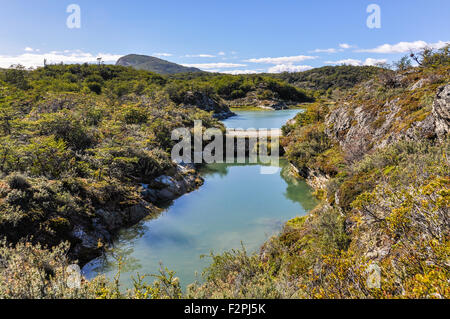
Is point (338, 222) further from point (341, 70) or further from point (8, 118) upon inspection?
point (341, 70)

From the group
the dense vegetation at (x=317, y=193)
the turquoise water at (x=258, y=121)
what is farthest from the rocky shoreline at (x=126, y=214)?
the turquoise water at (x=258, y=121)

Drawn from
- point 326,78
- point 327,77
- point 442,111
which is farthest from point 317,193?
point 327,77

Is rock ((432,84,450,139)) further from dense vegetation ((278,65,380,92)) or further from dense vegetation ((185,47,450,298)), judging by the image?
dense vegetation ((278,65,380,92))

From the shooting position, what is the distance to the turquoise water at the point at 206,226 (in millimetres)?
11039

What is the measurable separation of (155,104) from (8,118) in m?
18.2

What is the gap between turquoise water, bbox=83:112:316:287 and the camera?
11039 millimetres

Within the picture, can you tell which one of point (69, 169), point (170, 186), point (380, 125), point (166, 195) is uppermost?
point (380, 125)

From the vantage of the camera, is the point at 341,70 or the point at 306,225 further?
the point at 341,70

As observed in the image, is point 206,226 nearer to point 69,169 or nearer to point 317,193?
point 69,169

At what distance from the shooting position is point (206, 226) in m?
14.2

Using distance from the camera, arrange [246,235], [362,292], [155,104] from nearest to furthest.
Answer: [362,292]
[246,235]
[155,104]

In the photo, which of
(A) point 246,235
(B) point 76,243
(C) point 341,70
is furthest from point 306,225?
(C) point 341,70

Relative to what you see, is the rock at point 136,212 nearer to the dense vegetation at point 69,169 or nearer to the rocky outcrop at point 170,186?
the dense vegetation at point 69,169
